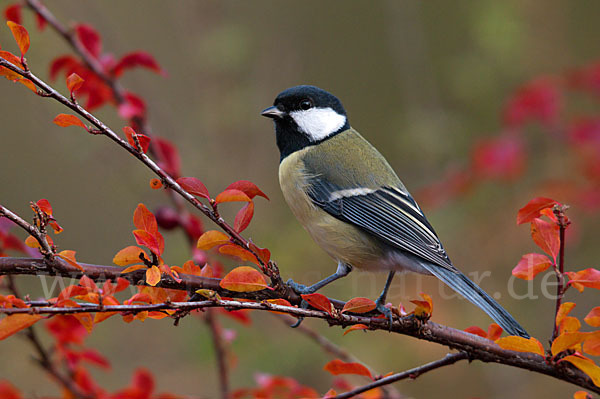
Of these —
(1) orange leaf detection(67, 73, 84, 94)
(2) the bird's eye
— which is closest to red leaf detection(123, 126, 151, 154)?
(1) orange leaf detection(67, 73, 84, 94)

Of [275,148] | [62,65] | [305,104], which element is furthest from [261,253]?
[275,148]

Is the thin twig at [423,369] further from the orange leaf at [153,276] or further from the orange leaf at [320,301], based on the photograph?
the orange leaf at [153,276]

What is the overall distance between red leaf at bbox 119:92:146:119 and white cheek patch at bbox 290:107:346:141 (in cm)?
68

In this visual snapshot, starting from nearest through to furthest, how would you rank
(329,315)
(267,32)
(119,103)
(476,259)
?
1. (329,315)
2. (119,103)
3. (476,259)
4. (267,32)

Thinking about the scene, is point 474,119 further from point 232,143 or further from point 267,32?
point 232,143

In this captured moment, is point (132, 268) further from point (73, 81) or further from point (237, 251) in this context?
point (73, 81)

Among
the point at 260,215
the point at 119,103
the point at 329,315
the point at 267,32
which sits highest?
the point at 267,32

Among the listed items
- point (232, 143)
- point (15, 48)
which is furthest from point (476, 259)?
point (15, 48)

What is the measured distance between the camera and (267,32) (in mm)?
4602

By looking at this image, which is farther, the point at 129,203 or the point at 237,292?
the point at 129,203

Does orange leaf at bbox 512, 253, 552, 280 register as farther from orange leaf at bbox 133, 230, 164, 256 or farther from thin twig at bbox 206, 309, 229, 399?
thin twig at bbox 206, 309, 229, 399

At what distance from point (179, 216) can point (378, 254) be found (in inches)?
28.3

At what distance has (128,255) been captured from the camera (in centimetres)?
123

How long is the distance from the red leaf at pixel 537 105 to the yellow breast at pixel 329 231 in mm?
1589
